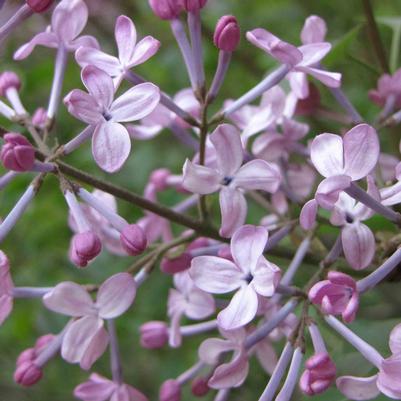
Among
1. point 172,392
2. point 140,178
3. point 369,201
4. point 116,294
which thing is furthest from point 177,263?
point 140,178

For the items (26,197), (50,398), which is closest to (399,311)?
(26,197)

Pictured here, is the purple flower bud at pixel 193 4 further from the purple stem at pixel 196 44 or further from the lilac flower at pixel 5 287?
the lilac flower at pixel 5 287

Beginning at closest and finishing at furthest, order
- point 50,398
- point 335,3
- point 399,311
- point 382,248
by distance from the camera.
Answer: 1. point 382,248
2. point 399,311
3. point 50,398
4. point 335,3

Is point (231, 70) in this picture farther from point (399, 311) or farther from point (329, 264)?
point (329, 264)

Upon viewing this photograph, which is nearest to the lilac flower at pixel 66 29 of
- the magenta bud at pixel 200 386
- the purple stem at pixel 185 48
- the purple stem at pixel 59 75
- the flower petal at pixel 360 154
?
the purple stem at pixel 59 75

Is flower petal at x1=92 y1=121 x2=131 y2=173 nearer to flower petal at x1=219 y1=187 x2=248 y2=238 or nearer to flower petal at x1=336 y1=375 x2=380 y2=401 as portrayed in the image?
flower petal at x1=219 y1=187 x2=248 y2=238

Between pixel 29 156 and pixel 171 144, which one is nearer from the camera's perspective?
pixel 29 156
